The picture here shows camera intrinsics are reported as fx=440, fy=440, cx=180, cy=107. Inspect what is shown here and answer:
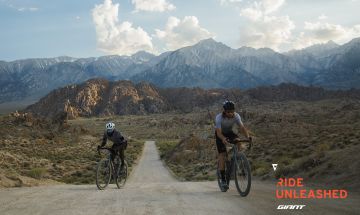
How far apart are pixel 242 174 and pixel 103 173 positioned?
5.88m

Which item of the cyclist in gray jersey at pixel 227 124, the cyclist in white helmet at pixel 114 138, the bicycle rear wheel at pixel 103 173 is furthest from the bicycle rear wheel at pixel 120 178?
the cyclist in gray jersey at pixel 227 124

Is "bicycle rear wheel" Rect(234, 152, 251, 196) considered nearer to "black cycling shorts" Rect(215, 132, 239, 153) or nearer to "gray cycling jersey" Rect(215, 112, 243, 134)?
"black cycling shorts" Rect(215, 132, 239, 153)

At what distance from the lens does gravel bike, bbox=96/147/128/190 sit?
48.8 feet

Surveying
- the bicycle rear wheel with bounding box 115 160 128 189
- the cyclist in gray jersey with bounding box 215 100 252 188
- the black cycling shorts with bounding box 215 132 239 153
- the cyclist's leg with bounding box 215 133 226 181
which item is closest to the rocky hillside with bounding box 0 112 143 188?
the bicycle rear wheel with bounding box 115 160 128 189

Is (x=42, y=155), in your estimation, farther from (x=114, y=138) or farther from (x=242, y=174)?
(x=242, y=174)

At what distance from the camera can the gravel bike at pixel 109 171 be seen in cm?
1488

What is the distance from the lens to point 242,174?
35.8ft

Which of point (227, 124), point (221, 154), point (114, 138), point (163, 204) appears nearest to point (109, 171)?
point (114, 138)

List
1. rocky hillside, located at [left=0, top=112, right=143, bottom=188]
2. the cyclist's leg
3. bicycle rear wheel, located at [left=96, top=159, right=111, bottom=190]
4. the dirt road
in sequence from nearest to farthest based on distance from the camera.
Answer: the dirt road → the cyclist's leg → bicycle rear wheel, located at [left=96, top=159, right=111, bottom=190] → rocky hillside, located at [left=0, top=112, right=143, bottom=188]

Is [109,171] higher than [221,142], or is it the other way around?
[221,142]

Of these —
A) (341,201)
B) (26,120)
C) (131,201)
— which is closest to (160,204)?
(131,201)

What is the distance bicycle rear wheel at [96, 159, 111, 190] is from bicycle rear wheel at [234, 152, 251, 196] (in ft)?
18.0

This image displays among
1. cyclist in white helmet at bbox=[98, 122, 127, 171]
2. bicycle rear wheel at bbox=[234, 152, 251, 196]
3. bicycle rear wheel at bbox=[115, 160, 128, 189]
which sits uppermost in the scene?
cyclist in white helmet at bbox=[98, 122, 127, 171]

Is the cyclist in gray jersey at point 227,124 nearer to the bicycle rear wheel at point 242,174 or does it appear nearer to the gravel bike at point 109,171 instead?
the bicycle rear wheel at point 242,174
